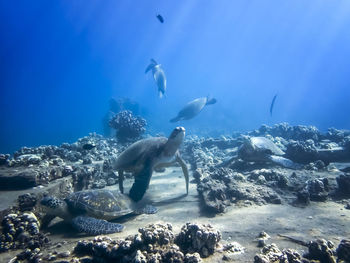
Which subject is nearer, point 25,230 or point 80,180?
Result: point 25,230

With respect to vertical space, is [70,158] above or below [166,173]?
above

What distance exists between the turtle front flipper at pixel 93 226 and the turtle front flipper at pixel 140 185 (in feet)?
4.37

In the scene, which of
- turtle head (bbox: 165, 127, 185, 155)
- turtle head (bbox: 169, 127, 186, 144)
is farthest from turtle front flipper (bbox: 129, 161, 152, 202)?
turtle head (bbox: 169, 127, 186, 144)

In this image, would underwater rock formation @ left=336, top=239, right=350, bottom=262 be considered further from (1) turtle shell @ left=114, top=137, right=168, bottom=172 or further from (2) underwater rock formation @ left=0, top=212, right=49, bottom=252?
(2) underwater rock formation @ left=0, top=212, right=49, bottom=252

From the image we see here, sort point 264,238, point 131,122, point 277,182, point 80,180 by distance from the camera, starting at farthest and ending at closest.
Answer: point 131,122, point 80,180, point 277,182, point 264,238

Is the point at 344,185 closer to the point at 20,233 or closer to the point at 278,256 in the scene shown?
the point at 278,256

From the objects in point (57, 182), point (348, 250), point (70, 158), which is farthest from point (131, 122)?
point (348, 250)

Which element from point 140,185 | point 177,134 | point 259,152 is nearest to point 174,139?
point 177,134

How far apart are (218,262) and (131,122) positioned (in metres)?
11.9

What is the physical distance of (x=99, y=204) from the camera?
15.8 ft

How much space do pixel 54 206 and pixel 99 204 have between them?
969 mm

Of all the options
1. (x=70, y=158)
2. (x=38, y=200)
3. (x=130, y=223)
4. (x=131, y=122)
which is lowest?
(x=130, y=223)

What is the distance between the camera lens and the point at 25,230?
407 centimetres

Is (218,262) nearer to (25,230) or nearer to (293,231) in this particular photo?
(293,231)
